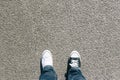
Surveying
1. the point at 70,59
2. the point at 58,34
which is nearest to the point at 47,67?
the point at 70,59

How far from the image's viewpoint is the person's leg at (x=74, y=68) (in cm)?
265

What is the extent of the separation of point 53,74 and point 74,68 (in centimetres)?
25

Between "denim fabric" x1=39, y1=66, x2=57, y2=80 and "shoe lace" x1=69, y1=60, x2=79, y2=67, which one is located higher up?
"shoe lace" x1=69, y1=60, x2=79, y2=67

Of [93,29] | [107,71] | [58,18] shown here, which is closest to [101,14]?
[93,29]

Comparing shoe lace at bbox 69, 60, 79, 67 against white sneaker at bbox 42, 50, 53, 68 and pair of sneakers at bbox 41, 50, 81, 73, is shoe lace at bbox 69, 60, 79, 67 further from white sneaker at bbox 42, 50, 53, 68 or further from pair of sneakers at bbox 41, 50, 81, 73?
white sneaker at bbox 42, 50, 53, 68

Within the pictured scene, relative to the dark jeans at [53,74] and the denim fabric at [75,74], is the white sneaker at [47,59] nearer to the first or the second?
the dark jeans at [53,74]

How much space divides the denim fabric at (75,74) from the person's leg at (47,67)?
0.17 metres

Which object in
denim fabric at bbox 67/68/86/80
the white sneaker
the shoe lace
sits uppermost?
the white sneaker

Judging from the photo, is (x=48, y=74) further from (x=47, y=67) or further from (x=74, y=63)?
(x=74, y=63)

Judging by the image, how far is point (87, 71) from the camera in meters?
2.75

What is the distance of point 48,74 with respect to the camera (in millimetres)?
2646

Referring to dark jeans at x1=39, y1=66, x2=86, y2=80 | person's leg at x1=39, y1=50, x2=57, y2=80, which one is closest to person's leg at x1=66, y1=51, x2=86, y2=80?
dark jeans at x1=39, y1=66, x2=86, y2=80

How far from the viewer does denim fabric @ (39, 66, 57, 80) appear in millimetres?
2626

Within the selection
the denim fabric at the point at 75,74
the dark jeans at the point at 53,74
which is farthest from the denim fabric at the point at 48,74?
the denim fabric at the point at 75,74
